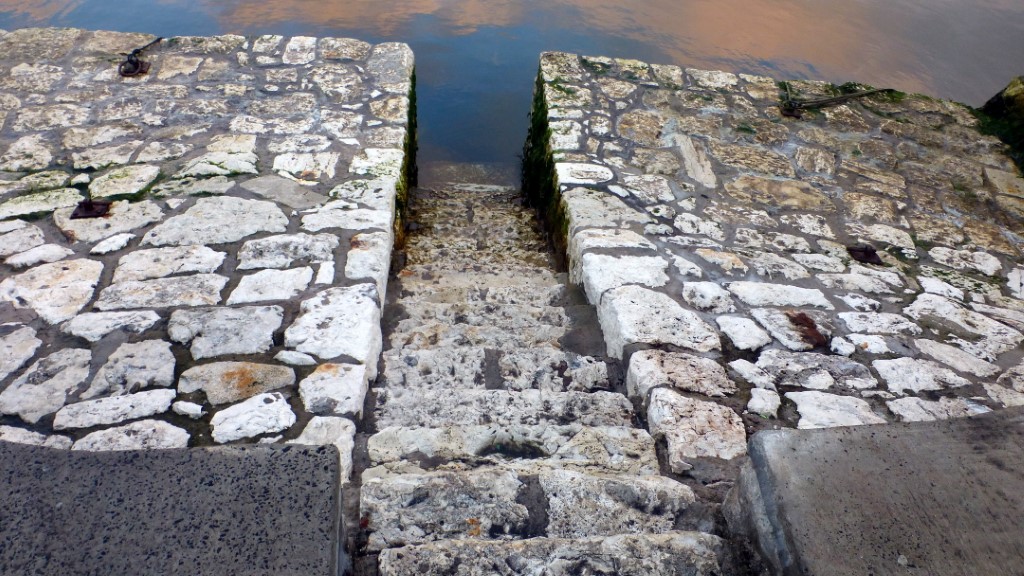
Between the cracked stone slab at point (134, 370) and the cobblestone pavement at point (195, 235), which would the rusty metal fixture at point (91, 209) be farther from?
the cracked stone slab at point (134, 370)

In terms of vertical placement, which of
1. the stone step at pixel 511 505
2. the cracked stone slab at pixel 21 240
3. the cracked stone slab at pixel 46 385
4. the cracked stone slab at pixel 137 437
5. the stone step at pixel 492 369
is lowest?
the stone step at pixel 492 369

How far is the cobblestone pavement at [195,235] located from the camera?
72.2 inches

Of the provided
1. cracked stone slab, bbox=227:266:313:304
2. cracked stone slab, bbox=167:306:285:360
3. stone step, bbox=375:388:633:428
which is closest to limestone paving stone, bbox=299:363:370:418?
stone step, bbox=375:388:633:428

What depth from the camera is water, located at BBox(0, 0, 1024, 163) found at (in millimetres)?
7246

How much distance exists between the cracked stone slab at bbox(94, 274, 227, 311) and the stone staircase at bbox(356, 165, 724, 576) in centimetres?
73

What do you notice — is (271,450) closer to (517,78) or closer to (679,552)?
(679,552)

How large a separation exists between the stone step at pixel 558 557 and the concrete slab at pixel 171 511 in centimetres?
21

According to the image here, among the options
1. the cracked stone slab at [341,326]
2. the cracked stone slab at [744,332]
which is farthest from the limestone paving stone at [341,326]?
the cracked stone slab at [744,332]

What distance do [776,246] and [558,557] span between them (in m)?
2.29

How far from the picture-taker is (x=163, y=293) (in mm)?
2297

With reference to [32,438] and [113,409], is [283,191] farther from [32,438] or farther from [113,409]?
[32,438]

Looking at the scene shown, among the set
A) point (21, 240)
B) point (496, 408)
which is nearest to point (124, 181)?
point (21, 240)

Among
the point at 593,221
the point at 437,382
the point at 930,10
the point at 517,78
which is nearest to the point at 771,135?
the point at 593,221

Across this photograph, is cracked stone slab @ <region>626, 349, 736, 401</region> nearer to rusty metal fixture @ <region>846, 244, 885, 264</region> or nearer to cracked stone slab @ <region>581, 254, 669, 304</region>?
cracked stone slab @ <region>581, 254, 669, 304</region>
